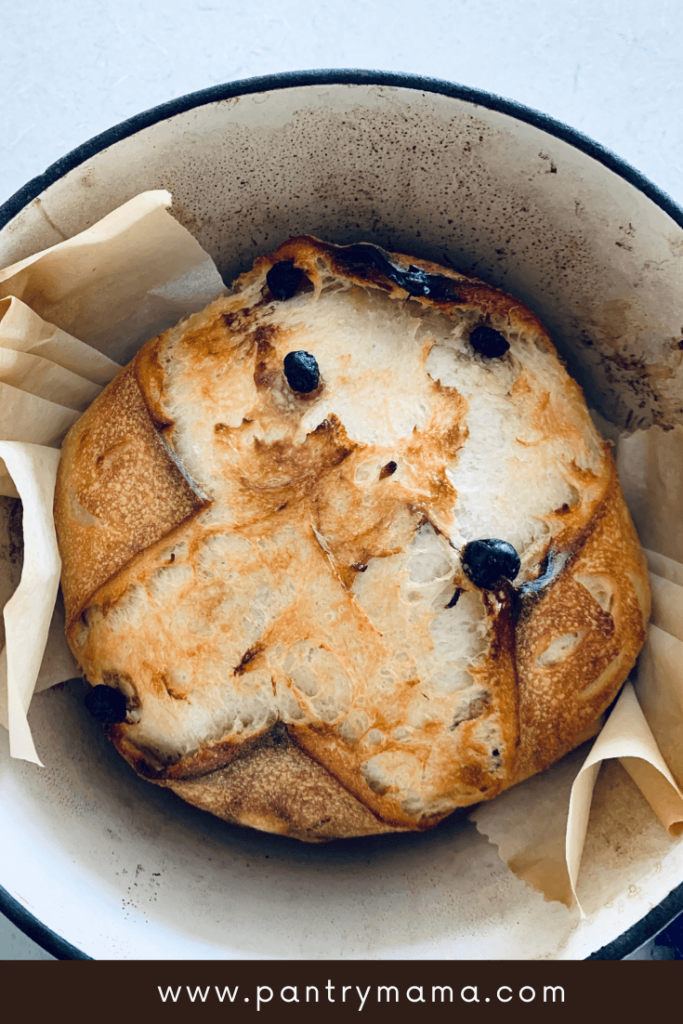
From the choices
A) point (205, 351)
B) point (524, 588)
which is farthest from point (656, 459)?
point (205, 351)

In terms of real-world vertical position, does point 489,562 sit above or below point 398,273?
below

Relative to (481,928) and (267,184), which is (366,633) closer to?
(481,928)

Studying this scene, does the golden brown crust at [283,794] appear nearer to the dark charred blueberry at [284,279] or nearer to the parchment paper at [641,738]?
the parchment paper at [641,738]

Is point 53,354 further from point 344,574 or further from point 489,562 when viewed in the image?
point 489,562

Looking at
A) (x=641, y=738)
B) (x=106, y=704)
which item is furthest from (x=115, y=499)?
(x=641, y=738)

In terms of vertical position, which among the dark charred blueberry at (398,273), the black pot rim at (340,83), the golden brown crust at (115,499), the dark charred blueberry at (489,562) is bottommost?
the dark charred blueberry at (489,562)

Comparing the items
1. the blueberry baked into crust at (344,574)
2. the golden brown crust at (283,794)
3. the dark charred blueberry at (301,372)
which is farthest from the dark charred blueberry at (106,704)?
the dark charred blueberry at (301,372)
